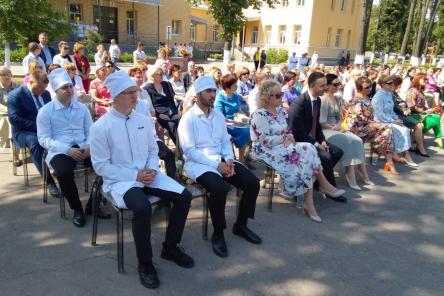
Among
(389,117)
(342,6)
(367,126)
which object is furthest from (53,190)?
(342,6)

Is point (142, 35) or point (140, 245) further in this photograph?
point (142, 35)

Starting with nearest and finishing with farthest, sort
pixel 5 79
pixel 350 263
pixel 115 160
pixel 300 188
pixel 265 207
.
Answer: pixel 115 160 → pixel 350 263 → pixel 300 188 → pixel 265 207 → pixel 5 79

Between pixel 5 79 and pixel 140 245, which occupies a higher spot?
pixel 5 79

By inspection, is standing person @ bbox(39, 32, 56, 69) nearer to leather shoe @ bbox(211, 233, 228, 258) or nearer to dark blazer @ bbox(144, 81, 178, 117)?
dark blazer @ bbox(144, 81, 178, 117)

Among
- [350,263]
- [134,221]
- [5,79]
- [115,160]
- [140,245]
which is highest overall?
[5,79]

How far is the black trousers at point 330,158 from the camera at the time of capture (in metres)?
4.76

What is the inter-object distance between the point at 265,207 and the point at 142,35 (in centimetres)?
2900

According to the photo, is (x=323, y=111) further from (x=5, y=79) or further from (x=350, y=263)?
(x=5, y=79)

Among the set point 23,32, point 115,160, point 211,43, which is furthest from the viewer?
point 211,43

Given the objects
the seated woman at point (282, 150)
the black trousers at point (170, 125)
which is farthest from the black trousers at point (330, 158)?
the black trousers at point (170, 125)

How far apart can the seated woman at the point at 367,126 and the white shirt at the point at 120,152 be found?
4050 mm

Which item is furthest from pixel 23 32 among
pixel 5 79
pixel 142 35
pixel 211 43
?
pixel 211 43

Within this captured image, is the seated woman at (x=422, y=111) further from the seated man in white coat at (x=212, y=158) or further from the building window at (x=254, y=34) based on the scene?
the building window at (x=254, y=34)

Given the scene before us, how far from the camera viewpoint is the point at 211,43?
37.7m
